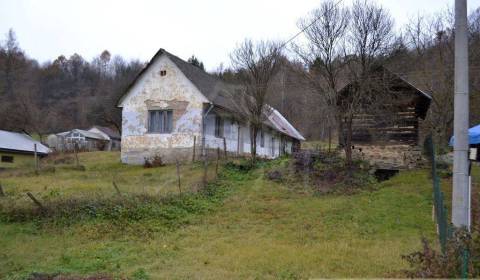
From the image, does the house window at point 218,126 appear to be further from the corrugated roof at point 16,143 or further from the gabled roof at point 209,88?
the corrugated roof at point 16,143

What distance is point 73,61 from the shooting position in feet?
282

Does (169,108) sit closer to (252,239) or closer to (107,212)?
(107,212)

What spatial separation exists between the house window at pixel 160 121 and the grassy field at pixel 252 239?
827 cm

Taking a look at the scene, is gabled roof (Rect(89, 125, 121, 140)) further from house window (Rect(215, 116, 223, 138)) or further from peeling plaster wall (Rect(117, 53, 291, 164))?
house window (Rect(215, 116, 223, 138))

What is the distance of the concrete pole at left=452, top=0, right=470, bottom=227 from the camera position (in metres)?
5.53

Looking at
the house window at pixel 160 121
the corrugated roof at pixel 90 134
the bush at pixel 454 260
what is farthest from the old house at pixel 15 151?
the bush at pixel 454 260

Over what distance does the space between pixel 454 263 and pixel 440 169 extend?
574 inches

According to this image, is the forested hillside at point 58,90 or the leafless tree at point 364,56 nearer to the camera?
the leafless tree at point 364,56

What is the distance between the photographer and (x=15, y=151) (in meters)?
34.2

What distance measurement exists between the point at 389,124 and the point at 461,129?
50.3 ft

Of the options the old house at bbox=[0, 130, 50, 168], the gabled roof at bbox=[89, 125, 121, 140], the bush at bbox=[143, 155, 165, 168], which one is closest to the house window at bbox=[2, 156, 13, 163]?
the old house at bbox=[0, 130, 50, 168]

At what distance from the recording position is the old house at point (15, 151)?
33409 mm

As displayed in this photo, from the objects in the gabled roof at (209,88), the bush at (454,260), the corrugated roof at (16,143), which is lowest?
the bush at (454,260)

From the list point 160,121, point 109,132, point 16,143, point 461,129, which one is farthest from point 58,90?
point 461,129
